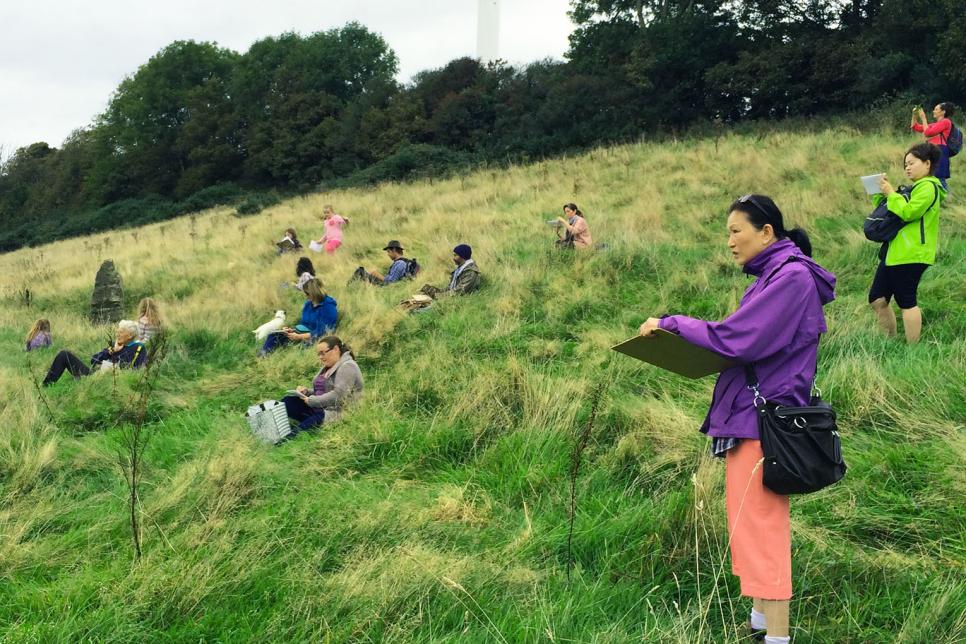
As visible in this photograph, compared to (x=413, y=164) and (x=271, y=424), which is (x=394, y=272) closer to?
(x=271, y=424)

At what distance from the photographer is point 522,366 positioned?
5.40 metres

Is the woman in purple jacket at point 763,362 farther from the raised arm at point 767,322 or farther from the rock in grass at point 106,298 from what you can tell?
the rock in grass at point 106,298

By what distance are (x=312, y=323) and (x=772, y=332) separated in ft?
21.8

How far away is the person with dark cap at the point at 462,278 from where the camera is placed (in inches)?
338

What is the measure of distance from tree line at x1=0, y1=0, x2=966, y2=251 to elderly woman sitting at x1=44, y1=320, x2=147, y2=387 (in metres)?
17.7

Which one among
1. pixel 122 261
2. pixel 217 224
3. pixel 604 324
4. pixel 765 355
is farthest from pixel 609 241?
pixel 217 224

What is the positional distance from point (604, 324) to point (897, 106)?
1515 centimetres

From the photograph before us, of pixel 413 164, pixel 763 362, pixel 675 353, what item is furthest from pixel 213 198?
pixel 763 362

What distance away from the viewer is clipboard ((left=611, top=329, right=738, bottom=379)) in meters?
2.38

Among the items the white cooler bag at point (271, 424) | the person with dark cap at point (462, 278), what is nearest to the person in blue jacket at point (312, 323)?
the person with dark cap at point (462, 278)

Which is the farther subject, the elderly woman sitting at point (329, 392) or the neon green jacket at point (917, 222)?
the elderly woman sitting at point (329, 392)

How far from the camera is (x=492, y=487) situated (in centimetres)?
388

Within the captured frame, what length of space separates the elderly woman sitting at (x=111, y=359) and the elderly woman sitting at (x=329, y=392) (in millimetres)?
2773

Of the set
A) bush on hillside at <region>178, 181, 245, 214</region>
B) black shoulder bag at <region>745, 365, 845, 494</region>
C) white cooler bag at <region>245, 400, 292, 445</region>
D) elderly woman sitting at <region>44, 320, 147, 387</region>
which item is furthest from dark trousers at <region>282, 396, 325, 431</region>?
bush on hillside at <region>178, 181, 245, 214</region>
